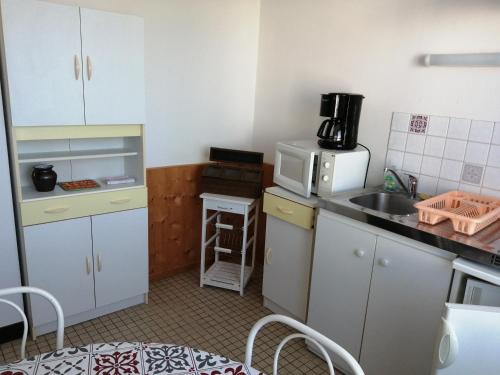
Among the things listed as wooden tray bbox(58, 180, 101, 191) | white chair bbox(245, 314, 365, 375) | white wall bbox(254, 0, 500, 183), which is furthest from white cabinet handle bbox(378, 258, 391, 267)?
wooden tray bbox(58, 180, 101, 191)

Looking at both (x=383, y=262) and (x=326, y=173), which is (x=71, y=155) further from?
(x=383, y=262)

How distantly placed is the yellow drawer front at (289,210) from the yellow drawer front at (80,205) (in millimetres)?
836

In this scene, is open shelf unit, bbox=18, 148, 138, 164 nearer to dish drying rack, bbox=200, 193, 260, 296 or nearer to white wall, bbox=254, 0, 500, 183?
dish drying rack, bbox=200, 193, 260, 296

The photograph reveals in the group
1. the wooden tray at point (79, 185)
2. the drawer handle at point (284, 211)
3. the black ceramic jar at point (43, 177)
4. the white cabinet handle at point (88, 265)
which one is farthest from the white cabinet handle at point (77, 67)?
the drawer handle at point (284, 211)

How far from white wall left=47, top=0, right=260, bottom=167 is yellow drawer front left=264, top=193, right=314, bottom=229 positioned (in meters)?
0.89

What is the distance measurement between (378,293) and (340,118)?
1.05m

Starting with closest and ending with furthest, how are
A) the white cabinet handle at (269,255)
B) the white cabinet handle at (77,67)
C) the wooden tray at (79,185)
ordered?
the white cabinet handle at (77,67), the wooden tray at (79,185), the white cabinet handle at (269,255)

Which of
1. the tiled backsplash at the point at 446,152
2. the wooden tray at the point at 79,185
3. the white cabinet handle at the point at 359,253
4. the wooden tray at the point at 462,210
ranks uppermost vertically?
the tiled backsplash at the point at 446,152

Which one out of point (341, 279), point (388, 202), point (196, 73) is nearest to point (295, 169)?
point (388, 202)

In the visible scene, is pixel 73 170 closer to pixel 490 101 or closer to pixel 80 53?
pixel 80 53

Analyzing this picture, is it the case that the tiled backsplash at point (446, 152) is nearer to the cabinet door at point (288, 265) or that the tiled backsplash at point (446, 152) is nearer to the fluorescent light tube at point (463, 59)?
the fluorescent light tube at point (463, 59)

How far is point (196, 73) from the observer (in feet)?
10.0

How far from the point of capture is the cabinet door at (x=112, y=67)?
2227 mm

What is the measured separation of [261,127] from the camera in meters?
3.42
